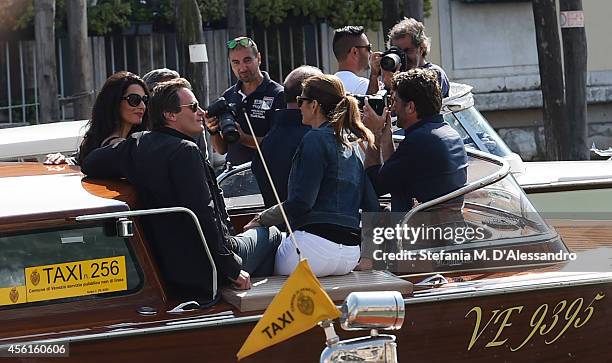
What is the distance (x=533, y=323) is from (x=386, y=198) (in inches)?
48.2

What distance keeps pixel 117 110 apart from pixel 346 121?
3.76 ft

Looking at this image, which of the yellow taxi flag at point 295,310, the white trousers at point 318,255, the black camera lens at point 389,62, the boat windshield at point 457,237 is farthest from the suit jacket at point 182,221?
the black camera lens at point 389,62

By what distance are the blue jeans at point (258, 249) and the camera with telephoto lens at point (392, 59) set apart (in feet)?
5.49

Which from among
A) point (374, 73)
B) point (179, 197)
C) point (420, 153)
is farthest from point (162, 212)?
point (374, 73)

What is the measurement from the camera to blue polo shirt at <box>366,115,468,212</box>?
5.19 metres

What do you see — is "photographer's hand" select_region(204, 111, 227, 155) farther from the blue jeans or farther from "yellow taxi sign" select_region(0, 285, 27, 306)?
"yellow taxi sign" select_region(0, 285, 27, 306)

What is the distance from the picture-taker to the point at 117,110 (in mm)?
5430

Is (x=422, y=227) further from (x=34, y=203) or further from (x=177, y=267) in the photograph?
(x=34, y=203)

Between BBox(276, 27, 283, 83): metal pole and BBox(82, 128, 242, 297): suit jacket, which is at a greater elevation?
BBox(276, 27, 283, 83): metal pole

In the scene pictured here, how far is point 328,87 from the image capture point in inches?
198

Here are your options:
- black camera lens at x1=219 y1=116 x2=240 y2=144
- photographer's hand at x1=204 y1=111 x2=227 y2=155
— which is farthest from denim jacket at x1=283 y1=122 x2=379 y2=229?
photographer's hand at x1=204 y1=111 x2=227 y2=155

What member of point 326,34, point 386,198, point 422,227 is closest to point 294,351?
point 422,227

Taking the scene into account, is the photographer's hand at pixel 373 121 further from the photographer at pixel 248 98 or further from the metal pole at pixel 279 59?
the metal pole at pixel 279 59

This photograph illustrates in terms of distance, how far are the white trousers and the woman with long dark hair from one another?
1013 mm
